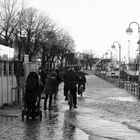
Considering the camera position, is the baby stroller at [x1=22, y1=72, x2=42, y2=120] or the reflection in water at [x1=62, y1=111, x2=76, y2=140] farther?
the baby stroller at [x1=22, y1=72, x2=42, y2=120]

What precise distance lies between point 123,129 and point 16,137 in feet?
11.2

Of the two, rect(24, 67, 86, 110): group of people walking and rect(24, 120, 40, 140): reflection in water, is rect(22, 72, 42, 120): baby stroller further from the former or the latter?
rect(24, 120, 40, 140): reflection in water

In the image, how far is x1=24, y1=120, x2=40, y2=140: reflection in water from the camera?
10242 millimetres

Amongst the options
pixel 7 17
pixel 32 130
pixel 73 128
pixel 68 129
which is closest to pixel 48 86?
pixel 73 128

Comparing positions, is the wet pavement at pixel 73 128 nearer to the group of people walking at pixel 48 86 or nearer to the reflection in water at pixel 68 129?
the reflection in water at pixel 68 129

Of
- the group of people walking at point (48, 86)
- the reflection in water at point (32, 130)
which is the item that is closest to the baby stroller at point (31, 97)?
the group of people walking at point (48, 86)

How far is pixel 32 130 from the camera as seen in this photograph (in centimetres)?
1141

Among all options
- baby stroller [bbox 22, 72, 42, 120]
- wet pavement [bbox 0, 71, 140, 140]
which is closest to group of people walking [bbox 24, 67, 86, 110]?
baby stroller [bbox 22, 72, 42, 120]

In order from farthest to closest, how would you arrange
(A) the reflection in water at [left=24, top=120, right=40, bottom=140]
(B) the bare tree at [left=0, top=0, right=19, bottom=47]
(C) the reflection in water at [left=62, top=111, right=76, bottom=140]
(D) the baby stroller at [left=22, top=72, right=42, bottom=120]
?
(B) the bare tree at [left=0, top=0, right=19, bottom=47] < (D) the baby stroller at [left=22, top=72, right=42, bottom=120] < (C) the reflection in water at [left=62, top=111, right=76, bottom=140] < (A) the reflection in water at [left=24, top=120, right=40, bottom=140]

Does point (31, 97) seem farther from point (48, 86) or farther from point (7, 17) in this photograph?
point (7, 17)

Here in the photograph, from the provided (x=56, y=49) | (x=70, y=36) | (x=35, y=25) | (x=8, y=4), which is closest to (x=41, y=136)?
(x=8, y=4)

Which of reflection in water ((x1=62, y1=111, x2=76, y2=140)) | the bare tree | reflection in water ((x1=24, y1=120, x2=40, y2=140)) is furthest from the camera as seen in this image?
the bare tree

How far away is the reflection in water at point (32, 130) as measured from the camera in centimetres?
1024

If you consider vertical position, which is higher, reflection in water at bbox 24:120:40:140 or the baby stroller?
the baby stroller
